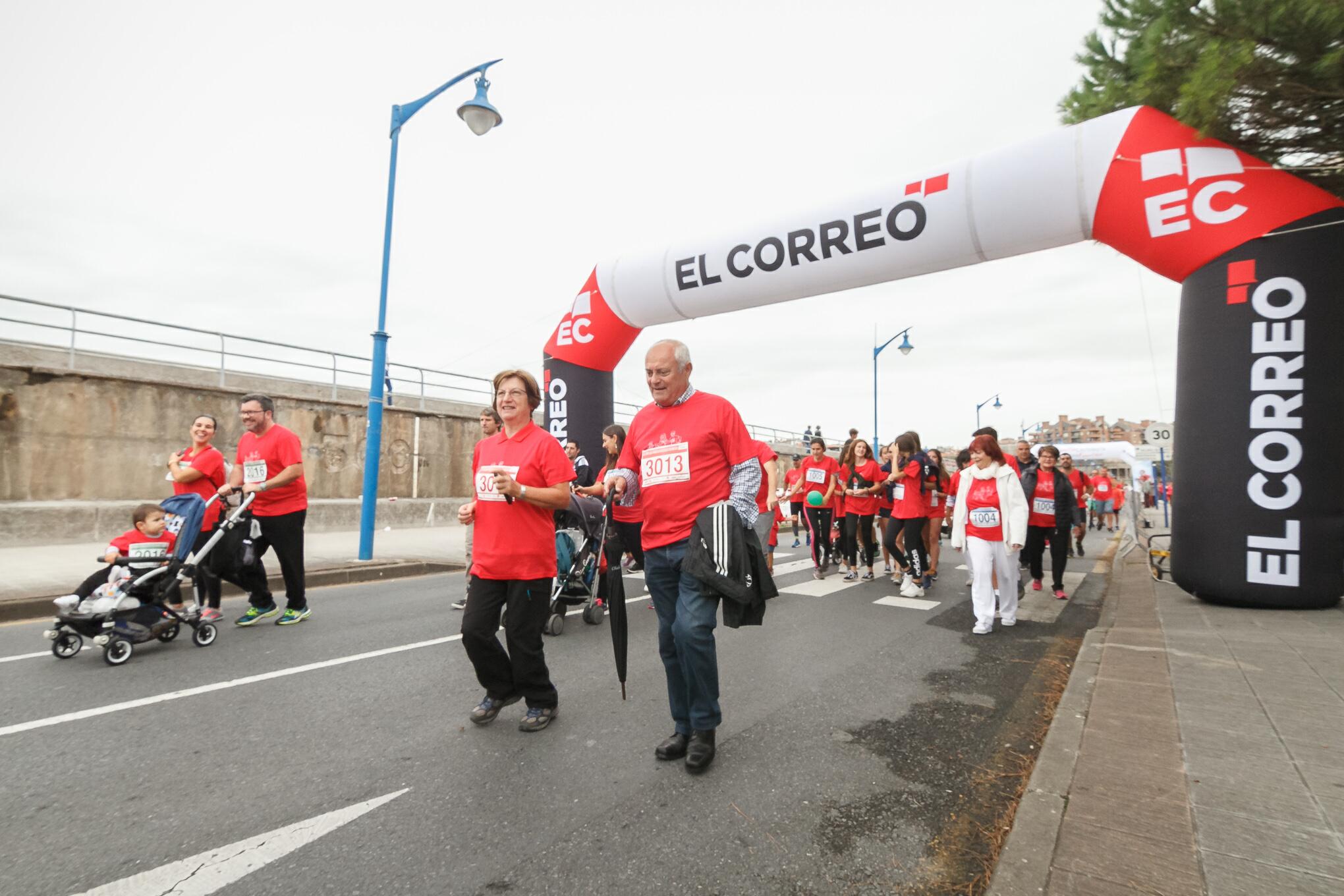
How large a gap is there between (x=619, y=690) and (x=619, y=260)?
7.59m

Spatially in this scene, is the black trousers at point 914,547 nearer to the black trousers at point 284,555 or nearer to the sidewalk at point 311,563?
the sidewalk at point 311,563

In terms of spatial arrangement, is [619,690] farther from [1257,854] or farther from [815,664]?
[1257,854]

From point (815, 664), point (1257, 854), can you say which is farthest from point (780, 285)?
point (1257, 854)

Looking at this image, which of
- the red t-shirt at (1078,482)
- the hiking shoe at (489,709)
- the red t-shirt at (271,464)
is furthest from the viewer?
the red t-shirt at (1078,482)

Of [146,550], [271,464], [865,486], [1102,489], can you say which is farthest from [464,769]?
[1102,489]

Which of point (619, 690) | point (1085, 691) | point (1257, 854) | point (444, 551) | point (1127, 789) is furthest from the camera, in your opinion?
point (444, 551)

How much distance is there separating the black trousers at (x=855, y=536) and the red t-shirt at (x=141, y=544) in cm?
763

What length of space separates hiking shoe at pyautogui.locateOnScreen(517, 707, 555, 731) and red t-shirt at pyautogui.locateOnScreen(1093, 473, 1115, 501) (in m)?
25.3

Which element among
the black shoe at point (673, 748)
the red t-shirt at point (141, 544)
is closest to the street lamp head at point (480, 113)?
the red t-shirt at point (141, 544)

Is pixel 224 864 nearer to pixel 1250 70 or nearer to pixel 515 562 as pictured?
pixel 515 562

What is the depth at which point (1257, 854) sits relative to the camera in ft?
7.12

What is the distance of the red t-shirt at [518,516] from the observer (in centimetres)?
363

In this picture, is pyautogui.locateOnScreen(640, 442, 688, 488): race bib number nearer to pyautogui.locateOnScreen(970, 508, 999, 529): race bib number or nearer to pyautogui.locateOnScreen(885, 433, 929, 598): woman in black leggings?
pyautogui.locateOnScreen(970, 508, 999, 529): race bib number

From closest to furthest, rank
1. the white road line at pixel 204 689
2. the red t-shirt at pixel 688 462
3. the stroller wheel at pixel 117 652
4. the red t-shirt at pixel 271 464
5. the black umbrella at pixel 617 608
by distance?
1. the red t-shirt at pixel 688 462
2. the black umbrella at pixel 617 608
3. the white road line at pixel 204 689
4. the stroller wheel at pixel 117 652
5. the red t-shirt at pixel 271 464
